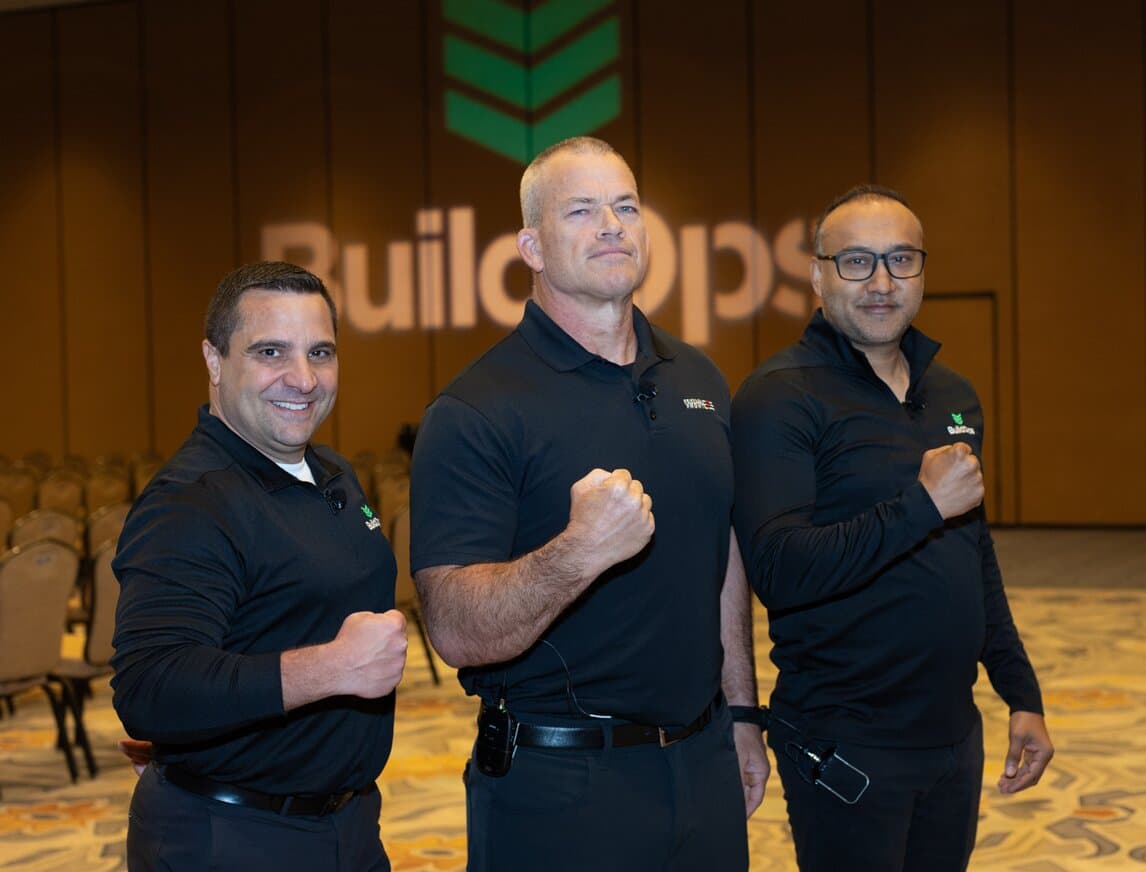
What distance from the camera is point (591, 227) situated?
81.5 inches

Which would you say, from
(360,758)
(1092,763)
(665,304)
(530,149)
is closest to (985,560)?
(360,758)

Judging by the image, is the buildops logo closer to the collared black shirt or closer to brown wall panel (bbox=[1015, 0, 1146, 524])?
brown wall panel (bbox=[1015, 0, 1146, 524])

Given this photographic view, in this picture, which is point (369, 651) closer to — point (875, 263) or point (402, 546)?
point (875, 263)

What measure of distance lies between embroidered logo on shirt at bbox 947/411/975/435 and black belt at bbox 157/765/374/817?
1.35 metres

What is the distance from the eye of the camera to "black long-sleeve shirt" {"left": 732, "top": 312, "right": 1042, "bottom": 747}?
2.27 meters

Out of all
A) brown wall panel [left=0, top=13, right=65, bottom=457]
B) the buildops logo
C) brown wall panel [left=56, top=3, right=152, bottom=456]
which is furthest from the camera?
Result: brown wall panel [left=0, top=13, right=65, bottom=457]

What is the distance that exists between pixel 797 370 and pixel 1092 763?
3153 millimetres

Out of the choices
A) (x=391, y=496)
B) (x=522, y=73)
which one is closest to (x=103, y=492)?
(x=391, y=496)

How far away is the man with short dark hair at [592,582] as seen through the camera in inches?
77.5

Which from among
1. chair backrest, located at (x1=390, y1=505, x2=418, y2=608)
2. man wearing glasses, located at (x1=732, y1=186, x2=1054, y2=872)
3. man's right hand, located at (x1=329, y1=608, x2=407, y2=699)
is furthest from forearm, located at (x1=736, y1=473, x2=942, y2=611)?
chair backrest, located at (x1=390, y1=505, x2=418, y2=608)

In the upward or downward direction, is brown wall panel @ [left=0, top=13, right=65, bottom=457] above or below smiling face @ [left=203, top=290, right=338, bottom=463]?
above

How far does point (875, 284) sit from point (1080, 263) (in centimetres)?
1046

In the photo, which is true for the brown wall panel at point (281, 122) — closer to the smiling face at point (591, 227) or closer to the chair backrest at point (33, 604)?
the chair backrest at point (33, 604)

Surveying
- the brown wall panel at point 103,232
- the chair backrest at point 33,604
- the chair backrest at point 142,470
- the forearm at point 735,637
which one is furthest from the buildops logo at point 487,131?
the forearm at point 735,637
